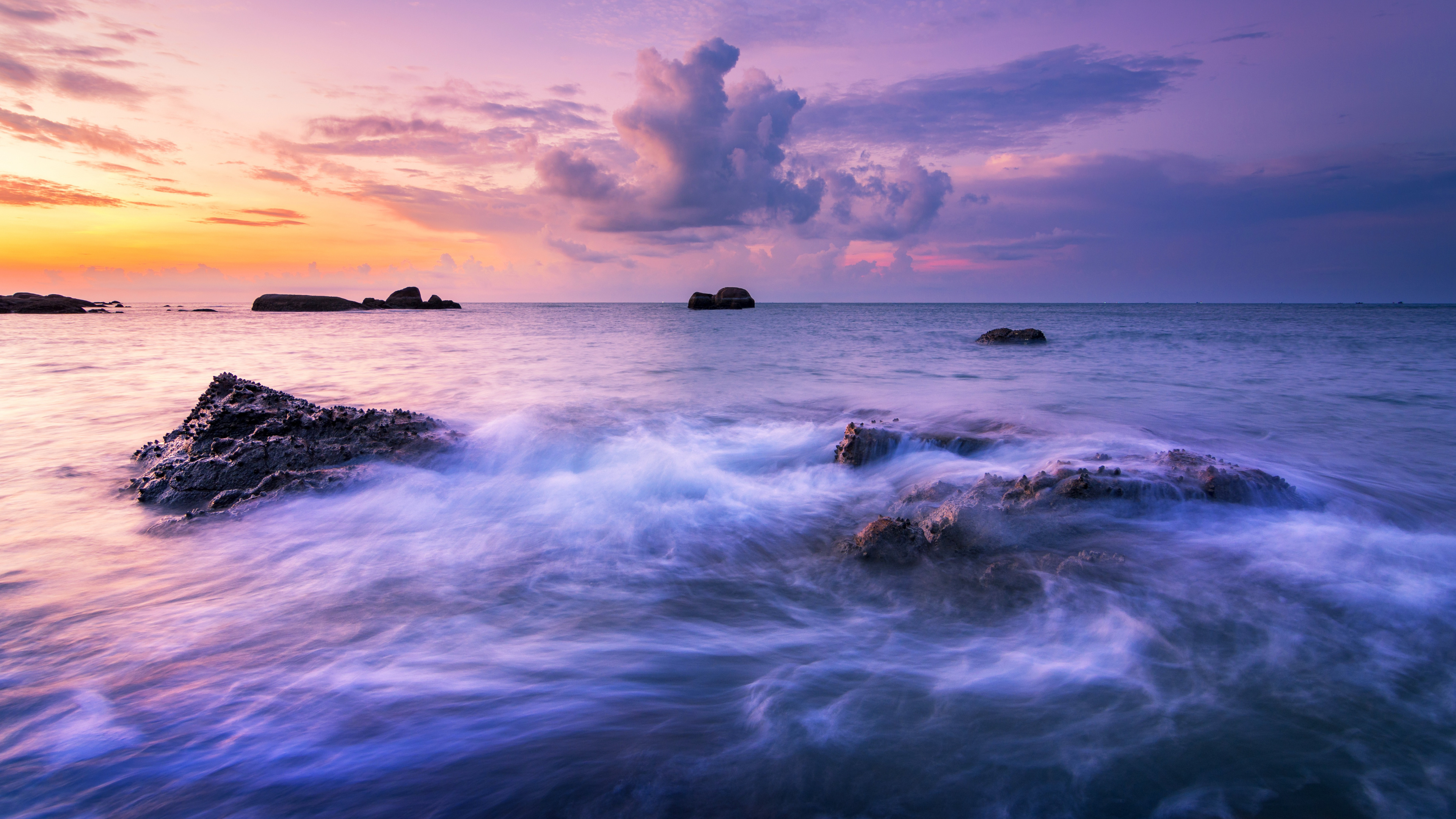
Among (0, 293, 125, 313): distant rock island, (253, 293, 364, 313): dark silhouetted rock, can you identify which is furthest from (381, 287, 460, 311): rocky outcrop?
(0, 293, 125, 313): distant rock island

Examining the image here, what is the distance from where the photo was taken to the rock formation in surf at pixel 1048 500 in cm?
441

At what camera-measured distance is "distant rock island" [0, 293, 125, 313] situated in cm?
5628

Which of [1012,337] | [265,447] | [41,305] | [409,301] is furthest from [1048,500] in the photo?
[409,301]

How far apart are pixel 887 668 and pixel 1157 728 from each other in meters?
1.18

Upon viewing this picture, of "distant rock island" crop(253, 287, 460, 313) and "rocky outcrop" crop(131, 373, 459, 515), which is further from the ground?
"distant rock island" crop(253, 287, 460, 313)

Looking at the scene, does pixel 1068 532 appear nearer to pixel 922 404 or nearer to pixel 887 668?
pixel 887 668

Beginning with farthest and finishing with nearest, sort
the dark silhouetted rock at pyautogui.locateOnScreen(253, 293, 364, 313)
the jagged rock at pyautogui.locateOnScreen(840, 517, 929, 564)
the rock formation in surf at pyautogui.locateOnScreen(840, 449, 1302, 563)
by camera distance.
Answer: the dark silhouetted rock at pyautogui.locateOnScreen(253, 293, 364, 313) → the rock formation in surf at pyautogui.locateOnScreen(840, 449, 1302, 563) → the jagged rock at pyautogui.locateOnScreen(840, 517, 929, 564)

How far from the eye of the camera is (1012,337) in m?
→ 26.9

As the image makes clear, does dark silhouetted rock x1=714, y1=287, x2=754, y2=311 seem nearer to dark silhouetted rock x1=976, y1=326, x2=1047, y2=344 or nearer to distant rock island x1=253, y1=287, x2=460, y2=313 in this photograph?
distant rock island x1=253, y1=287, x2=460, y2=313

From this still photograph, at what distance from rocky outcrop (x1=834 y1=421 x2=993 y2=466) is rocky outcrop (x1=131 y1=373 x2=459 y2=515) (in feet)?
14.9

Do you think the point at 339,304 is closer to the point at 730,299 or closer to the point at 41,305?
the point at 41,305

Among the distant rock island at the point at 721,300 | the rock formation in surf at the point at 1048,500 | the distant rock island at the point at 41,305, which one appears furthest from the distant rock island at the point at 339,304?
the rock formation in surf at the point at 1048,500

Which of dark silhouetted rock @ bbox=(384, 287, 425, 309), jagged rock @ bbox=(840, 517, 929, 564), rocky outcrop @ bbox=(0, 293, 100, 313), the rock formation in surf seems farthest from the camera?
dark silhouetted rock @ bbox=(384, 287, 425, 309)

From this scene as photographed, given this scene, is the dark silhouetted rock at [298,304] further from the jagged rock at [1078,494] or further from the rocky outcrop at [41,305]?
the jagged rock at [1078,494]
